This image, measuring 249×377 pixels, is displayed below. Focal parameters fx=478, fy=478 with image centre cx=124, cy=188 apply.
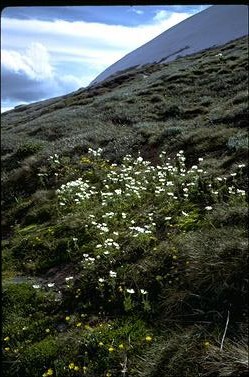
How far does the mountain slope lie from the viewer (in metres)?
65.6

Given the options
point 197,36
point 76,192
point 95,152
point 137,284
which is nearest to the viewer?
point 137,284

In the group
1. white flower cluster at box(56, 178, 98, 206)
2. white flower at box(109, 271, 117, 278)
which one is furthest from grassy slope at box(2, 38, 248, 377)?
white flower cluster at box(56, 178, 98, 206)

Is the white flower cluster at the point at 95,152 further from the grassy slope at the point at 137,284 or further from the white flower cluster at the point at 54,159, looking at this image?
the white flower cluster at the point at 54,159

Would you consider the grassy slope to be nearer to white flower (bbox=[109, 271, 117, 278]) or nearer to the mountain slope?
white flower (bbox=[109, 271, 117, 278])

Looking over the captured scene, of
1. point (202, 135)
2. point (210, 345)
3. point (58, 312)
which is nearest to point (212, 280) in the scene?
point (210, 345)

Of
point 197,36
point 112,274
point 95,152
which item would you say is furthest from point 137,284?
point 197,36

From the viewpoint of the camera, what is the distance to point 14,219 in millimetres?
13758

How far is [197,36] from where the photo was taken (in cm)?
7431

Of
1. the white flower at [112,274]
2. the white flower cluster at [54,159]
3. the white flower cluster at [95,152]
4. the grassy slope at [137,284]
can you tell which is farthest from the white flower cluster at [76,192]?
the white flower at [112,274]

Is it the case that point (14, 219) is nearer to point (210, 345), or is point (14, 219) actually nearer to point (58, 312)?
point (58, 312)

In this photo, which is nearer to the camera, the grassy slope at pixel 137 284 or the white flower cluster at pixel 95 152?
the grassy slope at pixel 137 284

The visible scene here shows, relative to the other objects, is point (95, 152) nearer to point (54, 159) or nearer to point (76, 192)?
point (54, 159)

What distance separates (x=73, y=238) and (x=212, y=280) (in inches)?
152

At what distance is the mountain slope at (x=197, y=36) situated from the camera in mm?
65562
